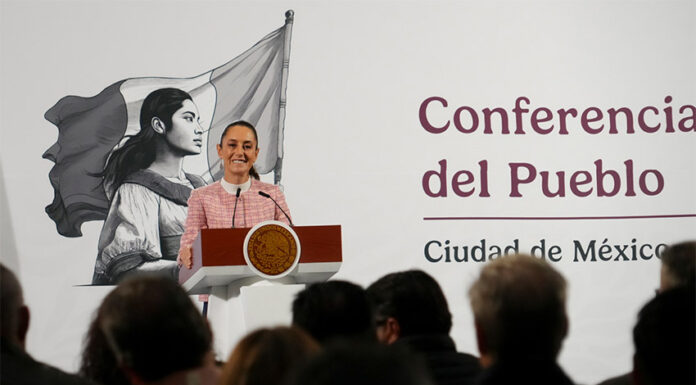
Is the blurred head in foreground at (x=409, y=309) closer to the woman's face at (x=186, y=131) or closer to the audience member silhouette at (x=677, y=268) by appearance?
the audience member silhouette at (x=677, y=268)

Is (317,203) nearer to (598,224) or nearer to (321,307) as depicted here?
(598,224)

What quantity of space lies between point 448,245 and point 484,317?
15.3ft

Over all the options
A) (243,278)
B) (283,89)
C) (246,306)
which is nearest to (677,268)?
(246,306)

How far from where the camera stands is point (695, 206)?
267 inches

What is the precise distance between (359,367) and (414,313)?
68.4 inches

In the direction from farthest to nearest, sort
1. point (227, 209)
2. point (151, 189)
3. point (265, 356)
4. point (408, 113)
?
point (408, 113)
point (151, 189)
point (227, 209)
point (265, 356)

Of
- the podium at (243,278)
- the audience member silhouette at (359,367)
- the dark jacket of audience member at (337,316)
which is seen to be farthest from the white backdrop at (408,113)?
the audience member silhouette at (359,367)

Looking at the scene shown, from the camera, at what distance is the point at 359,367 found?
934 millimetres

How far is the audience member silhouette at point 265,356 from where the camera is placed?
1.50m

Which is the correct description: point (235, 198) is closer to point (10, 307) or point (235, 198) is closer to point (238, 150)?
point (238, 150)

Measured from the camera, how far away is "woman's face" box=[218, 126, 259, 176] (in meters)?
5.47

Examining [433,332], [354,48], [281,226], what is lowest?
[433,332]

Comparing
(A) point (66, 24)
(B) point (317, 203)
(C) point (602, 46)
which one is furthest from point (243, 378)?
(C) point (602, 46)

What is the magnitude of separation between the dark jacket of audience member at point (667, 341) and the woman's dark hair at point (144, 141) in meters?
5.07
